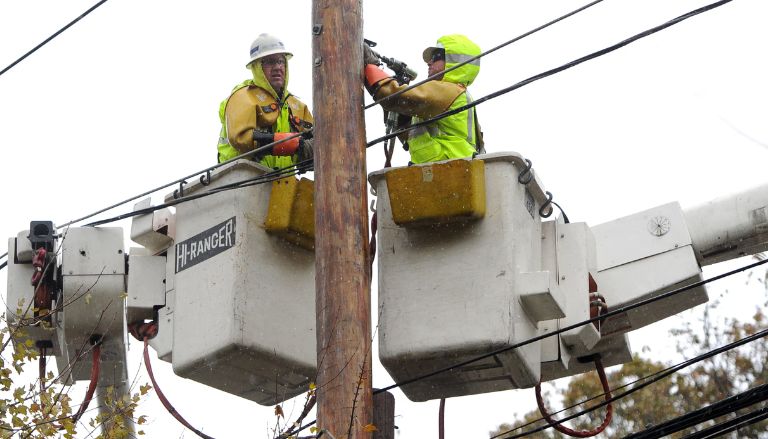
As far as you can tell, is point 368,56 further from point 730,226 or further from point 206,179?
point 730,226

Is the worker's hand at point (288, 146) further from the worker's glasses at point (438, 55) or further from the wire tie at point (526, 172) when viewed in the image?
the wire tie at point (526, 172)

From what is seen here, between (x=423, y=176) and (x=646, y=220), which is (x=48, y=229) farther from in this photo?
(x=646, y=220)

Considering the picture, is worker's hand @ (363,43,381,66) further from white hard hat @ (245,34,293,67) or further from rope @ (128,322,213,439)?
rope @ (128,322,213,439)

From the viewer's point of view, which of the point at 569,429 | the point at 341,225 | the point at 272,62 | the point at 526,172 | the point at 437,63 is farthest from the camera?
the point at 272,62

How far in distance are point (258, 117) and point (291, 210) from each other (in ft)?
2.52

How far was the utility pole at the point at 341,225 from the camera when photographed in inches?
271

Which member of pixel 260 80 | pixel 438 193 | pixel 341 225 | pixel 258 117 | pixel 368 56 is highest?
pixel 260 80

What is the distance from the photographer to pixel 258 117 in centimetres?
871

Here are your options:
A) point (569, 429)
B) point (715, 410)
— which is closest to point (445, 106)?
point (569, 429)

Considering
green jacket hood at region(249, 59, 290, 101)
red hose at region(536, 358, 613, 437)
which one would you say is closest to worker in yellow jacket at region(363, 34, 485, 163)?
green jacket hood at region(249, 59, 290, 101)

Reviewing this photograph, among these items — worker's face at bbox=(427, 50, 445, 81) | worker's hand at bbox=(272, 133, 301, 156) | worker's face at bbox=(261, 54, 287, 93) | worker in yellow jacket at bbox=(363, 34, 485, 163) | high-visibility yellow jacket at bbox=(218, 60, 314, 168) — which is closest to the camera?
worker in yellow jacket at bbox=(363, 34, 485, 163)

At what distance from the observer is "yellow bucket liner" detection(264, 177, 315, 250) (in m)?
8.20

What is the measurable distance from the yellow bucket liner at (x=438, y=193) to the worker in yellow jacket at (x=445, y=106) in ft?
1.84

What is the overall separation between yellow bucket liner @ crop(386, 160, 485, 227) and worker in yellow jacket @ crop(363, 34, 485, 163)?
56 cm
